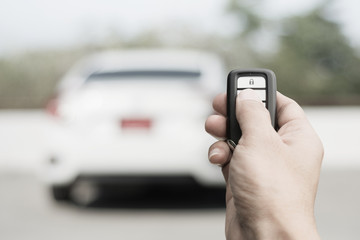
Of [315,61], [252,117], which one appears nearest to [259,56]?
[315,61]

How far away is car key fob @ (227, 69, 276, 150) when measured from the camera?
1815 millimetres

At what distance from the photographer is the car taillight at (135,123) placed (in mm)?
6016

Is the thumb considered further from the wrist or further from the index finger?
the wrist

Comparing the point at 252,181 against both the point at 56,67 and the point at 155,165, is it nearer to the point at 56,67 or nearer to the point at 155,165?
the point at 155,165

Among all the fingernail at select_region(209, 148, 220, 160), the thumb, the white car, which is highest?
the thumb

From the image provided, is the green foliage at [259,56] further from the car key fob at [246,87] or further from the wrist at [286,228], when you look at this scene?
the wrist at [286,228]

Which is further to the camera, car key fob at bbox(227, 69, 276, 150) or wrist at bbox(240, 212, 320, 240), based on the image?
car key fob at bbox(227, 69, 276, 150)

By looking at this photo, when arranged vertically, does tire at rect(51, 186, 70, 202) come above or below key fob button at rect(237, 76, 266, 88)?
below

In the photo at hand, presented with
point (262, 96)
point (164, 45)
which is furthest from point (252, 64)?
point (262, 96)

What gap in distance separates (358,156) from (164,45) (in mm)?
30586

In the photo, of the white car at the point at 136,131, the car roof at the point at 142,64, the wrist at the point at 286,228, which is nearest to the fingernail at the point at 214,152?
the wrist at the point at 286,228

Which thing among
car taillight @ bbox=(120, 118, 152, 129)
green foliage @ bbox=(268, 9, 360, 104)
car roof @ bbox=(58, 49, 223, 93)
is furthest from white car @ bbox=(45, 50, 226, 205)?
green foliage @ bbox=(268, 9, 360, 104)

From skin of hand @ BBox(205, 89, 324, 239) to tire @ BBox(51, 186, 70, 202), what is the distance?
16.0 ft

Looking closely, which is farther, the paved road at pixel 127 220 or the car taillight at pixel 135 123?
the car taillight at pixel 135 123
